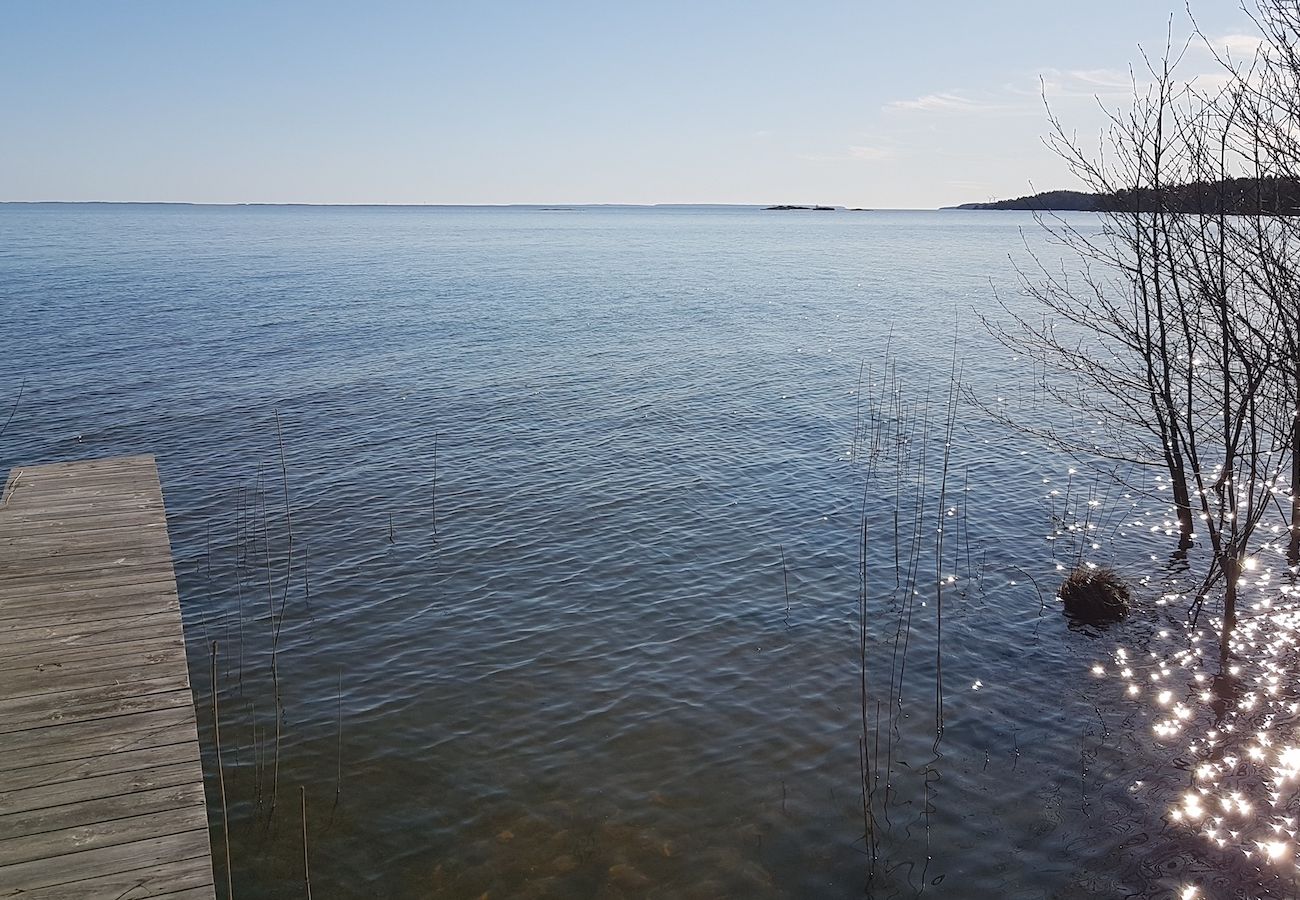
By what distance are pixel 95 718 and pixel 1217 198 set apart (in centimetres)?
1425

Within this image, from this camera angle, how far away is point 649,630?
42.2ft

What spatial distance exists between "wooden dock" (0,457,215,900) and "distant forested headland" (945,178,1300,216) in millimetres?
11876

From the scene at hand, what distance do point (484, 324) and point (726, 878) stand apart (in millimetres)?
39415

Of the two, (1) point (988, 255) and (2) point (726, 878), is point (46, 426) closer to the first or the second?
(2) point (726, 878)

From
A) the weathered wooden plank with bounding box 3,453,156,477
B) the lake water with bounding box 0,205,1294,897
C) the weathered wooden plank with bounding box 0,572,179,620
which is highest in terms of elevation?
the weathered wooden plank with bounding box 3,453,156,477

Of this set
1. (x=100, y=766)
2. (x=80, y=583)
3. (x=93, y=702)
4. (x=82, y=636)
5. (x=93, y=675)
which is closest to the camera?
(x=100, y=766)

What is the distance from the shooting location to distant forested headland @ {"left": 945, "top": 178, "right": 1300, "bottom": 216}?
10.8 metres

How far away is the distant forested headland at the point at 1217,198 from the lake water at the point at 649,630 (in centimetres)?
578

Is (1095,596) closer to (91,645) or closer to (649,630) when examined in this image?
(649,630)

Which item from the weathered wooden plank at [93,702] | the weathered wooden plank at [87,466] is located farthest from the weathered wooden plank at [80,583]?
the weathered wooden plank at [87,466]

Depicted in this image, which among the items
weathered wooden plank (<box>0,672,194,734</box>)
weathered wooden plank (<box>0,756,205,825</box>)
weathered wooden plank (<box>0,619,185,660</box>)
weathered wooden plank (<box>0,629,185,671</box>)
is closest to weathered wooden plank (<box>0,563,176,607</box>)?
weathered wooden plank (<box>0,619,185,660</box>)

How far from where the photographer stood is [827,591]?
14.0 metres

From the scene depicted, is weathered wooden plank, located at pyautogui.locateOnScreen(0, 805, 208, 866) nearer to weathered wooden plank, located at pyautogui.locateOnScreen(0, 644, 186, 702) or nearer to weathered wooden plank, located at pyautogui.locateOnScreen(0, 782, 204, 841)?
weathered wooden plank, located at pyautogui.locateOnScreen(0, 782, 204, 841)

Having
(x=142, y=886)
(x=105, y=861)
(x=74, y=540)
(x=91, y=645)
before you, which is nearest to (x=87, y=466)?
(x=74, y=540)
